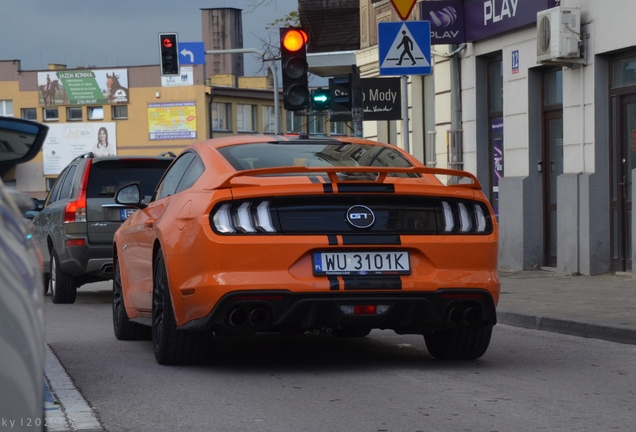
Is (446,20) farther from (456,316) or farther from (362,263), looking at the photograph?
(362,263)

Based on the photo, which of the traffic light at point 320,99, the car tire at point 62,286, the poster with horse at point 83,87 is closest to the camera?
the car tire at point 62,286

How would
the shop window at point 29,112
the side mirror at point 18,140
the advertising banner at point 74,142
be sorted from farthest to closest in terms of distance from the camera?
1. the shop window at point 29,112
2. the advertising banner at point 74,142
3. the side mirror at point 18,140

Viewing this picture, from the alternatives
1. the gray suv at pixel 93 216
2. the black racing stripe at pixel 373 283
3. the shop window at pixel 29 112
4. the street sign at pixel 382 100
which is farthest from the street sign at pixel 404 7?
the shop window at pixel 29 112

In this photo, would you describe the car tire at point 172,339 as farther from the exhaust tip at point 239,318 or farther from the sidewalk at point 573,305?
the sidewalk at point 573,305

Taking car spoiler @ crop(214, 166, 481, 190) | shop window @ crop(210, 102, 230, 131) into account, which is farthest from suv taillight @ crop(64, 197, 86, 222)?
shop window @ crop(210, 102, 230, 131)

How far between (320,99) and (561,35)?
445 cm

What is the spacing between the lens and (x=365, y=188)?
6.90 meters

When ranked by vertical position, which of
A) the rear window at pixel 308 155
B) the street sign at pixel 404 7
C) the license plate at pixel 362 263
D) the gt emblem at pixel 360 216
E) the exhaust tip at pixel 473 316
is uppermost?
the street sign at pixel 404 7

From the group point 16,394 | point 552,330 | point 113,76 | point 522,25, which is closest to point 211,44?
point 113,76

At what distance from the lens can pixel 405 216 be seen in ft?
22.9

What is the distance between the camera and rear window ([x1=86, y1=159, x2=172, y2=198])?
1396 centimetres

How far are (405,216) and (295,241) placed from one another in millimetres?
709

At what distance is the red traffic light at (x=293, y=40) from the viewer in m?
16.2

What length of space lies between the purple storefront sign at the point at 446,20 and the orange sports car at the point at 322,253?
11867 millimetres
